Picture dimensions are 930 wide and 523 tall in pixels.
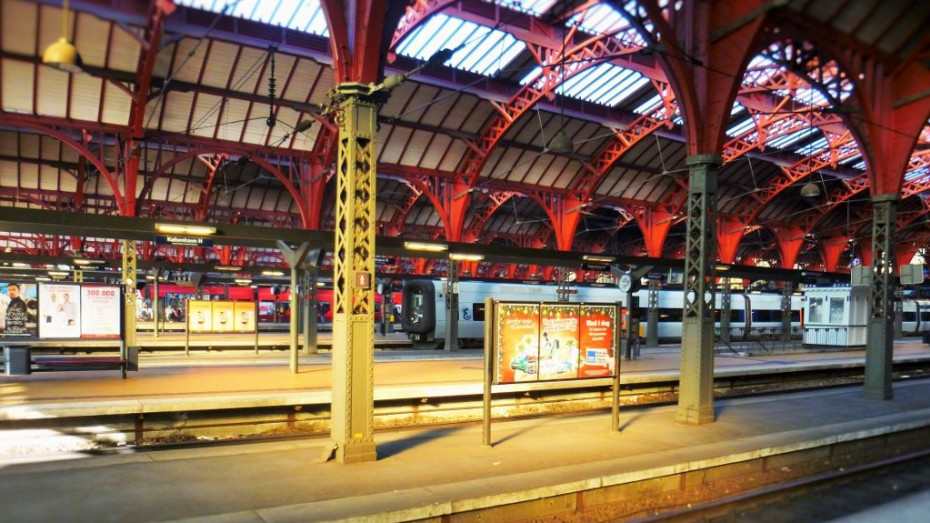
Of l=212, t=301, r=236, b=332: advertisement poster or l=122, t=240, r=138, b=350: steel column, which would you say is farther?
l=212, t=301, r=236, b=332: advertisement poster

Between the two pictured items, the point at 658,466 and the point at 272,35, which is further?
the point at 272,35

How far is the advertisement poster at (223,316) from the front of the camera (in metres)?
20.9

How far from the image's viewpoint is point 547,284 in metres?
30.2

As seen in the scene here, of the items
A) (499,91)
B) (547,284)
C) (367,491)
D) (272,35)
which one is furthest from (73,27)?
(547,284)

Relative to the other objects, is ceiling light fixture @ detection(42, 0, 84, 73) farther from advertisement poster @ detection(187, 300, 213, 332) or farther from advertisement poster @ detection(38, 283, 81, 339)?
advertisement poster @ detection(187, 300, 213, 332)

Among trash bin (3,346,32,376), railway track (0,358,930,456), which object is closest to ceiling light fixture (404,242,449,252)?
railway track (0,358,930,456)

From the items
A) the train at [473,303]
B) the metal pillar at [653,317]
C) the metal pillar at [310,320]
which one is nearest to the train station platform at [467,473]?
the metal pillar at [310,320]

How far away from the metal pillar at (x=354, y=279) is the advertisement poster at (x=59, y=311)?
8706 mm

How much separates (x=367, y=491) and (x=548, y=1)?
625 inches

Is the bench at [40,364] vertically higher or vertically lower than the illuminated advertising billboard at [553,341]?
lower

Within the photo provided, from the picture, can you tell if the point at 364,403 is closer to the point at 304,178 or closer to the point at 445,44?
the point at 445,44

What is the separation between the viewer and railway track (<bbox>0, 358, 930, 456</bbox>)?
9719mm

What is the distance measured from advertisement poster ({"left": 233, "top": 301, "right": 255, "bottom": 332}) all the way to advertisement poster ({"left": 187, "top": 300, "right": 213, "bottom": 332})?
2.79 feet

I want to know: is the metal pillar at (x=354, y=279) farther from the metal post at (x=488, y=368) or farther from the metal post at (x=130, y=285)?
the metal post at (x=130, y=285)
